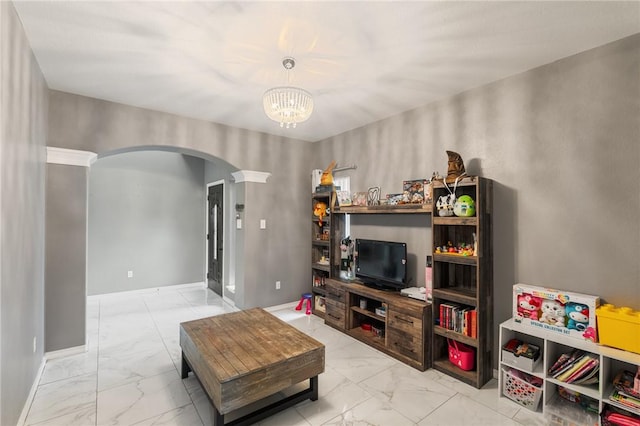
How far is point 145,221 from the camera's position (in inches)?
224

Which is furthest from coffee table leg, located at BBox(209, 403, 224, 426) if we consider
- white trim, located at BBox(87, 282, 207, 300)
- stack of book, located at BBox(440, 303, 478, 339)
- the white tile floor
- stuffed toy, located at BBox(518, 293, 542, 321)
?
white trim, located at BBox(87, 282, 207, 300)

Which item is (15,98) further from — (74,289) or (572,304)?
(572,304)

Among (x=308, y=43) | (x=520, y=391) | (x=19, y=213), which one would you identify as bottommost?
(x=520, y=391)

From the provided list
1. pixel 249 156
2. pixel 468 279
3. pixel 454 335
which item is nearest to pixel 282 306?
pixel 249 156

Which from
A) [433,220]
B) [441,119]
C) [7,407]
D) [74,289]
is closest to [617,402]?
[433,220]

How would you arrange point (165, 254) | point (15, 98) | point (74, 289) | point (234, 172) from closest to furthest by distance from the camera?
1. point (15, 98)
2. point (74, 289)
3. point (234, 172)
4. point (165, 254)

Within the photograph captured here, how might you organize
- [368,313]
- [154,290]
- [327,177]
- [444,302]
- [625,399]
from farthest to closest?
[154,290] → [327,177] → [368,313] → [444,302] → [625,399]

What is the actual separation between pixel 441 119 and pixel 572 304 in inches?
79.7

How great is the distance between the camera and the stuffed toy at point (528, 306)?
2322 millimetres

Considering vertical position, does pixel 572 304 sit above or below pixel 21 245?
below

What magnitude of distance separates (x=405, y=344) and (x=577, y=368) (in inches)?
52.1

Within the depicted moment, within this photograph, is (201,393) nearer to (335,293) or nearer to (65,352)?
(65,352)

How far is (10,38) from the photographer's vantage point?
180cm

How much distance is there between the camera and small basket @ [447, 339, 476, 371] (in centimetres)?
268
